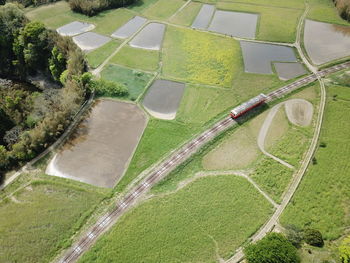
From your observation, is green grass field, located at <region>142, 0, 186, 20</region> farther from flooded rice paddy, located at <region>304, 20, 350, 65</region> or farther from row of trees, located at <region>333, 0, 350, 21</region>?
row of trees, located at <region>333, 0, 350, 21</region>

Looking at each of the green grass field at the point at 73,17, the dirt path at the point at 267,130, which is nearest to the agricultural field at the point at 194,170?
the dirt path at the point at 267,130

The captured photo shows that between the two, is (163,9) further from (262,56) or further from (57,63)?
(57,63)

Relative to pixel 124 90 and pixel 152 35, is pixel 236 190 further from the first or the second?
pixel 152 35

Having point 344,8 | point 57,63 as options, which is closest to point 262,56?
point 344,8

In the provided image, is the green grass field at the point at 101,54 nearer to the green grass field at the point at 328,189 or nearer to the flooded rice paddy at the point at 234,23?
the flooded rice paddy at the point at 234,23

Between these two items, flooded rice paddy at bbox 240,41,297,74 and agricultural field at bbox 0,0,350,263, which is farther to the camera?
flooded rice paddy at bbox 240,41,297,74

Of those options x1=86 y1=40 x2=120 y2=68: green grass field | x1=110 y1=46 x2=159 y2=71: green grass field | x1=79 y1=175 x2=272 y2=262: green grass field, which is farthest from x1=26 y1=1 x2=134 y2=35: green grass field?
x1=79 y1=175 x2=272 y2=262: green grass field

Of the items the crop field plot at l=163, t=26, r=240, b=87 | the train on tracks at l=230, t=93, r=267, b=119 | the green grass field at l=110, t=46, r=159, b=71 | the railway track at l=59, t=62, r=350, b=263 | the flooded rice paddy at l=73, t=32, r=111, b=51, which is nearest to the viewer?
the railway track at l=59, t=62, r=350, b=263
